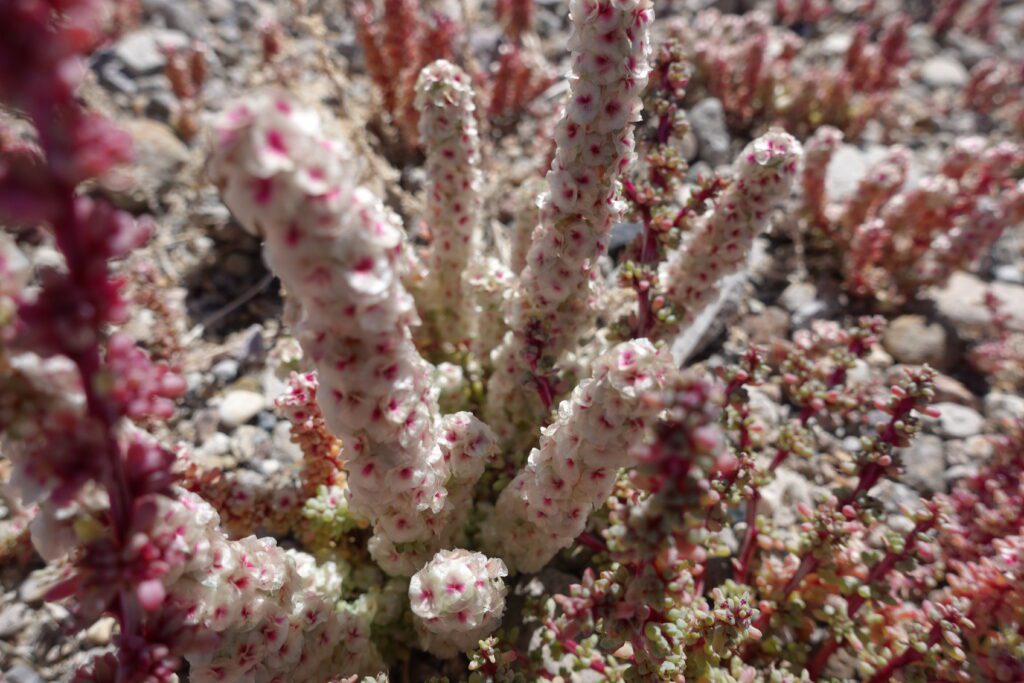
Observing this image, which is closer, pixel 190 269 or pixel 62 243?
pixel 62 243

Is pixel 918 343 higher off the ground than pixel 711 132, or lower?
lower

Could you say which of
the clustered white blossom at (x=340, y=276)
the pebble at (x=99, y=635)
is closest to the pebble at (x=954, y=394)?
the clustered white blossom at (x=340, y=276)

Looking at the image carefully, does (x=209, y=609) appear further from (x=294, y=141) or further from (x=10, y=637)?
(x=10, y=637)

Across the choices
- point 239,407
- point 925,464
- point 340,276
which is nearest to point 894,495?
point 925,464

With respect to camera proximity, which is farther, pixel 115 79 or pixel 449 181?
pixel 115 79

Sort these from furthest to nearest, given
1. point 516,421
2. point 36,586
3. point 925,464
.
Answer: point 925,464, point 516,421, point 36,586

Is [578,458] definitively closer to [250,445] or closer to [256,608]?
[256,608]

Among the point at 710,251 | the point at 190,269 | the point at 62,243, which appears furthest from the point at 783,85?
the point at 62,243
